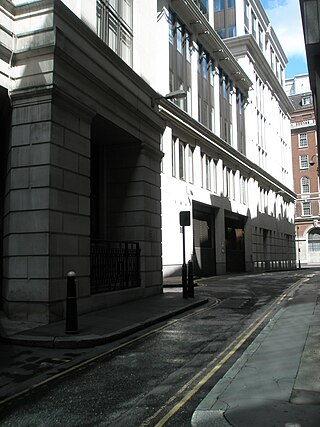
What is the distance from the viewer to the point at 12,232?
10.5 m

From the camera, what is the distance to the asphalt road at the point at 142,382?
4699 mm

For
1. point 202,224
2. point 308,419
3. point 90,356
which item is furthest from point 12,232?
point 202,224

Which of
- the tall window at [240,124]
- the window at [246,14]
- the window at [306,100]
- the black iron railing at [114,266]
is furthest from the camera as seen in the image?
the window at [306,100]

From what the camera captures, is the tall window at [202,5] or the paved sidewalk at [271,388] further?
the tall window at [202,5]

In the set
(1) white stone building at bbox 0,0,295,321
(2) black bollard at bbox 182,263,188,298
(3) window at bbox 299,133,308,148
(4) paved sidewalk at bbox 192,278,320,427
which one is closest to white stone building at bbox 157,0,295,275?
(1) white stone building at bbox 0,0,295,321

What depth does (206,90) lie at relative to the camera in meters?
32.6

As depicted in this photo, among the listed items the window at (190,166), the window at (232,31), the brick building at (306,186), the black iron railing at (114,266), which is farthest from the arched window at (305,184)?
the black iron railing at (114,266)

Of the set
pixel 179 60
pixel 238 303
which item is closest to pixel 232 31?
pixel 179 60

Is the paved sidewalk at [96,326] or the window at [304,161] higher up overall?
the window at [304,161]

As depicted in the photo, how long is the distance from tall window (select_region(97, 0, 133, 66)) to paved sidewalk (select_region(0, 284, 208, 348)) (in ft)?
27.0

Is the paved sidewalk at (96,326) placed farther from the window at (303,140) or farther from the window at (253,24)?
the window at (303,140)

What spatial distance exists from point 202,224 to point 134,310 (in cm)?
1927

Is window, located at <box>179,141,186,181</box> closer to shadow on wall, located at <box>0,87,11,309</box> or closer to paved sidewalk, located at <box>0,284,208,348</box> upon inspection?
paved sidewalk, located at <box>0,284,208,348</box>

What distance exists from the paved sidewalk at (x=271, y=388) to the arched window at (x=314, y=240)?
7688 cm
